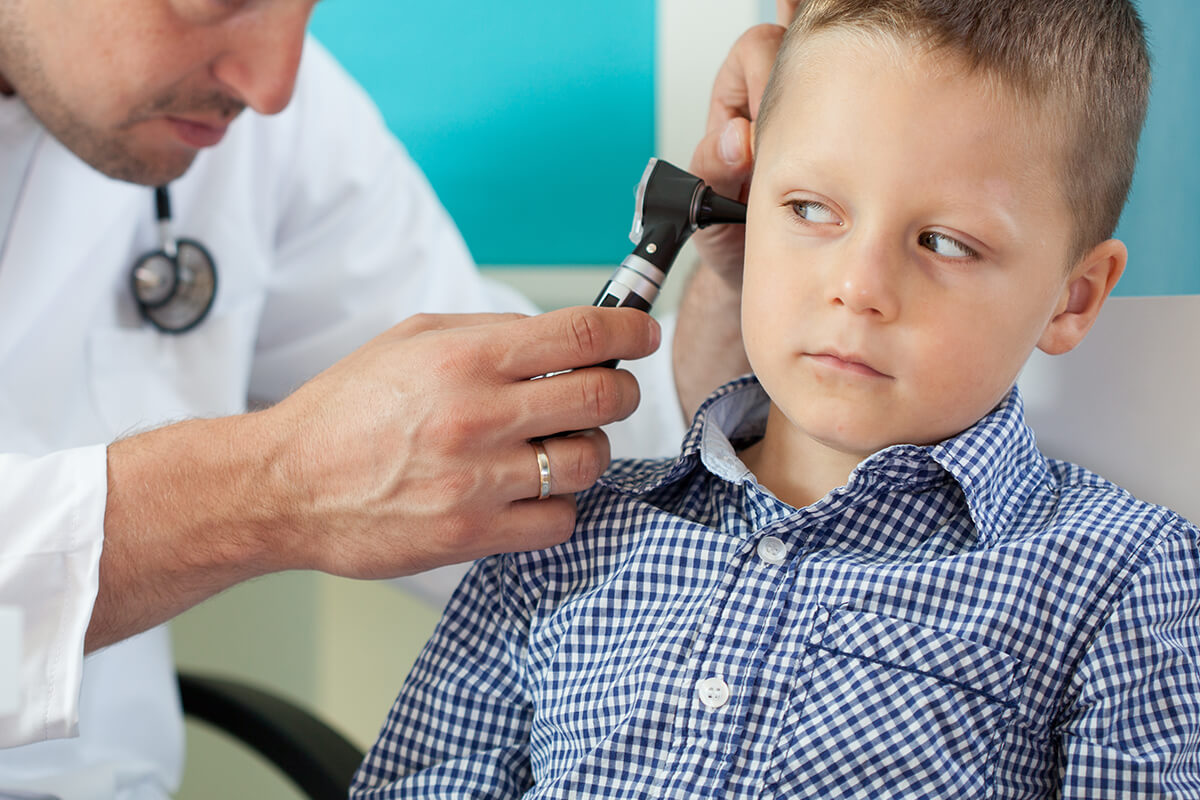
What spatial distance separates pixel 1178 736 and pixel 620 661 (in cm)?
36

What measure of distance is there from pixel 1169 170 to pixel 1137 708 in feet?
1.31

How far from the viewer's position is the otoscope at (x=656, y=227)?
801 millimetres

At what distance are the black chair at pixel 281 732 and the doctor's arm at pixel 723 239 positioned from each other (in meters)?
0.50

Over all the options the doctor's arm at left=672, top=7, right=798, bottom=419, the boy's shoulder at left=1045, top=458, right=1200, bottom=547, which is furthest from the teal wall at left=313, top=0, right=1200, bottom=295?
the boy's shoulder at left=1045, top=458, right=1200, bottom=547

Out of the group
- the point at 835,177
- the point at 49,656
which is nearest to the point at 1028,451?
the point at 835,177

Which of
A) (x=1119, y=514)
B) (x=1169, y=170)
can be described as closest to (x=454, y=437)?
(x=1119, y=514)

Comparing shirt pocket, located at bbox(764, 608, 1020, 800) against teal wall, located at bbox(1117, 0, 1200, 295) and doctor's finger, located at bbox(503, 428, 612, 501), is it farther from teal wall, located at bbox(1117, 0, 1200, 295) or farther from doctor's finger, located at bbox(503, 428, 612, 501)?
teal wall, located at bbox(1117, 0, 1200, 295)

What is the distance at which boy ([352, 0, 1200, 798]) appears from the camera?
663 mm

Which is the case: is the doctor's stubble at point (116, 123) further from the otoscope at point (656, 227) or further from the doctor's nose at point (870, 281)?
the doctor's nose at point (870, 281)

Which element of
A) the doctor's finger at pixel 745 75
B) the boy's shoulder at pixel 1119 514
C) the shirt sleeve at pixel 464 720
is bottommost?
the shirt sleeve at pixel 464 720

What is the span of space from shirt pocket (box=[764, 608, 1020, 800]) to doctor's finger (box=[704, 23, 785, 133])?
424mm

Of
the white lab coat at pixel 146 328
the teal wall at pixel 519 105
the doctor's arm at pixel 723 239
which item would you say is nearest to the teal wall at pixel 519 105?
the teal wall at pixel 519 105

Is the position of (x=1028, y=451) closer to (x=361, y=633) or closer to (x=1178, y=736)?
(x=1178, y=736)

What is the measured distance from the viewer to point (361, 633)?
5.36 feet
